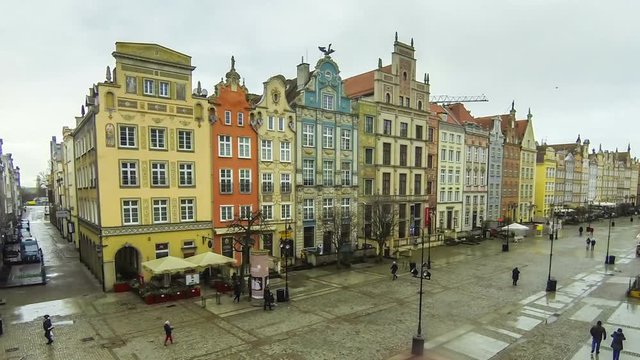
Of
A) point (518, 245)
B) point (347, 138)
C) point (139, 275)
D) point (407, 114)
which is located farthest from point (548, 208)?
point (139, 275)

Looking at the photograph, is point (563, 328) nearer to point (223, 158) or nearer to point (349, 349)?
point (349, 349)

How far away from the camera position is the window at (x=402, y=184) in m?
48.2

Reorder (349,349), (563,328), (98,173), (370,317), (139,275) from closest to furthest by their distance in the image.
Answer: (349,349)
(563,328)
(370,317)
(98,173)
(139,275)

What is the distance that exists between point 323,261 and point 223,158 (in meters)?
14.2

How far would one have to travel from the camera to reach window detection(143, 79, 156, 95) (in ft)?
95.6

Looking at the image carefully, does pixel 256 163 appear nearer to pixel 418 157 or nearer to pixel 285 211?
pixel 285 211

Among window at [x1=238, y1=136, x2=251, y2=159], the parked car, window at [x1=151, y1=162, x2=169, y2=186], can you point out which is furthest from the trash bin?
the parked car

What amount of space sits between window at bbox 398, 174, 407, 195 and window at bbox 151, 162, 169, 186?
2883 centimetres

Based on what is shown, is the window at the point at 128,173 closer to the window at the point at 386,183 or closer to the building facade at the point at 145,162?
the building facade at the point at 145,162

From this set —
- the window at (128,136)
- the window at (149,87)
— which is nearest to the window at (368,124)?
the window at (149,87)

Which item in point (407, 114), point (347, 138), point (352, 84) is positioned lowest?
point (347, 138)

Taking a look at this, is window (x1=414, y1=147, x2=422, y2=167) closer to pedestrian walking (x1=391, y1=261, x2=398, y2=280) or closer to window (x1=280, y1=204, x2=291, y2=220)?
window (x1=280, y1=204, x2=291, y2=220)

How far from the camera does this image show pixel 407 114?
48000 mm

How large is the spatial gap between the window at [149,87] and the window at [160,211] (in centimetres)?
858
